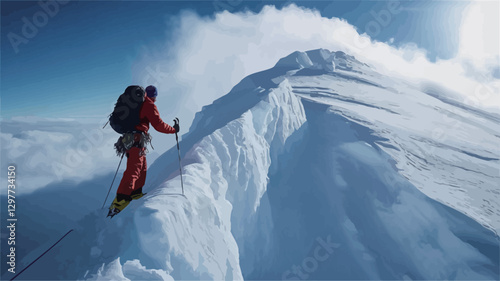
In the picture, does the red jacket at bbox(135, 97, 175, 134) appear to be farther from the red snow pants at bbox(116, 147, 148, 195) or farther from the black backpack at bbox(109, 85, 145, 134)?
the red snow pants at bbox(116, 147, 148, 195)

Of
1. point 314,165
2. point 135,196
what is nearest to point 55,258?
point 135,196

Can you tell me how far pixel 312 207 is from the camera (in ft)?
73.0

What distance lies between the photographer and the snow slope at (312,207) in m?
11.9

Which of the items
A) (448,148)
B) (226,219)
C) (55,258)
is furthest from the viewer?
(448,148)

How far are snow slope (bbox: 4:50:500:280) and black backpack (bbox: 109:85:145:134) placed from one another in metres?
7.83

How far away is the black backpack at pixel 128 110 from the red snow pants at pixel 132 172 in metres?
0.39

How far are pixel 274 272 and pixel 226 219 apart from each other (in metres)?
5.90

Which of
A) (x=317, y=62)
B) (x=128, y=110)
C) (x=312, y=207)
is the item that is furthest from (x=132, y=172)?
(x=317, y=62)

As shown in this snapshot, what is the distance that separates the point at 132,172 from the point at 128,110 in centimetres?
104

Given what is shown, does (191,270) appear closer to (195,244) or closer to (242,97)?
(195,244)

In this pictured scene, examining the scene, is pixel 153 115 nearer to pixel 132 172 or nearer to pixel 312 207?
pixel 132 172

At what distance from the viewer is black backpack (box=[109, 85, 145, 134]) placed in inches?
175

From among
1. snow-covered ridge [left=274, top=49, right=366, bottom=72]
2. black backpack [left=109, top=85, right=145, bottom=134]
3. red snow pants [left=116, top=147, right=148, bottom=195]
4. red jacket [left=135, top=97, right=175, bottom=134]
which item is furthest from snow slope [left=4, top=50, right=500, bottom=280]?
snow-covered ridge [left=274, top=49, right=366, bottom=72]

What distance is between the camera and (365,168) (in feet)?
71.4
